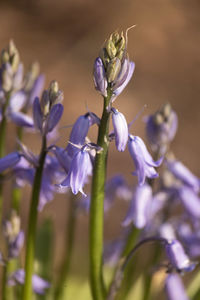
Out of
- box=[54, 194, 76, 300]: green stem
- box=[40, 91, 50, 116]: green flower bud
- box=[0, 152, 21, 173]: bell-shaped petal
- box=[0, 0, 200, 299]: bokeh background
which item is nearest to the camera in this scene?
box=[40, 91, 50, 116]: green flower bud

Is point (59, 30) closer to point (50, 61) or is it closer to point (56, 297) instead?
point (50, 61)

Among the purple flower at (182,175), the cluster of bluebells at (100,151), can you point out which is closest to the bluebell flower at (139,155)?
the cluster of bluebells at (100,151)

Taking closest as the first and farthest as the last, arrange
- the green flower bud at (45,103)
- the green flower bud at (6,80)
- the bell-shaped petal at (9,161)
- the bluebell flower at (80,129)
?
the bluebell flower at (80,129)
the green flower bud at (45,103)
the bell-shaped petal at (9,161)
the green flower bud at (6,80)

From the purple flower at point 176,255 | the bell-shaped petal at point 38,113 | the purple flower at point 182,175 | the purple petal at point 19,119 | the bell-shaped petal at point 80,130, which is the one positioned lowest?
the purple flower at point 176,255

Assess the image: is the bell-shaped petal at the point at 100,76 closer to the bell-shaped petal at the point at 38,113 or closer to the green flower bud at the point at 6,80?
the bell-shaped petal at the point at 38,113

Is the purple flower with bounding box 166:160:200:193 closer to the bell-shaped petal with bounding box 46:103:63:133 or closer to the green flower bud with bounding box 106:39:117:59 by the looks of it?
the bell-shaped petal with bounding box 46:103:63:133

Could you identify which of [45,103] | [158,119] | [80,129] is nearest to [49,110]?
[45,103]

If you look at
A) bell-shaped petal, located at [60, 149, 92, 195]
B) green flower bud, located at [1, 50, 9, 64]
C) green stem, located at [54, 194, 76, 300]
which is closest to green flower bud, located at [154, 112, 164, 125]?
bell-shaped petal, located at [60, 149, 92, 195]
